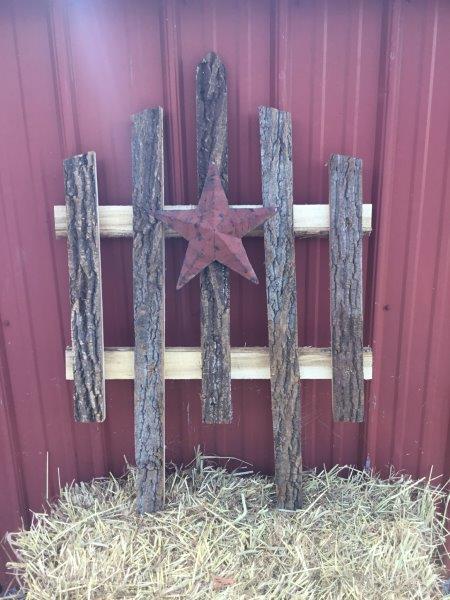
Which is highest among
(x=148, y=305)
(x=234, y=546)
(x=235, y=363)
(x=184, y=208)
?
(x=184, y=208)

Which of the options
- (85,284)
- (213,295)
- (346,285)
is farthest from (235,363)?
(85,284)

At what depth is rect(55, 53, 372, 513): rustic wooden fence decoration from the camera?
5.20 feet

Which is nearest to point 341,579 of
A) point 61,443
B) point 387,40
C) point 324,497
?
point 324,497

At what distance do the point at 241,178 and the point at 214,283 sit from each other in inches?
15.7

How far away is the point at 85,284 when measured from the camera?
1642mm

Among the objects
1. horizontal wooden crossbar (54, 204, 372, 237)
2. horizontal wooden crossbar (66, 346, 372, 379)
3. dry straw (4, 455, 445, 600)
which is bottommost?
dry straw (4, 455, 445, 600)

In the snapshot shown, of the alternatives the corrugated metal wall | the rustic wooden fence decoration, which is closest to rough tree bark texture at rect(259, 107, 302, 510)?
the rustic wooden fence decoration

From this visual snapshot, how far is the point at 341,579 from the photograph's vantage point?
1.54 meters

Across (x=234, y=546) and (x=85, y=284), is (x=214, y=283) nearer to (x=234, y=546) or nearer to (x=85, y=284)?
(x=85, y=284)

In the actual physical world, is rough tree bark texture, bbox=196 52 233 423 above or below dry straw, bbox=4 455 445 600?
above

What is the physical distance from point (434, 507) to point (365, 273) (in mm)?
968

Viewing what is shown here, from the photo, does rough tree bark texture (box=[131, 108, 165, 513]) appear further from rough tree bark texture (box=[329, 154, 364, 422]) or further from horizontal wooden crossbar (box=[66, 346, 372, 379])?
rough tree bark texture (box=[329, 154, 364, 422])

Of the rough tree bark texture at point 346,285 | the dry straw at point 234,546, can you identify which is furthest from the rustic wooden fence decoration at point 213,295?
the dry straw at point 234,546

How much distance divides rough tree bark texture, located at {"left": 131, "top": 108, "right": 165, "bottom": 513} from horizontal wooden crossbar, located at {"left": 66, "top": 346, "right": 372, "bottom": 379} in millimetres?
55
